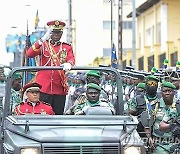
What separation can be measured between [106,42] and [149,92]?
5569cm

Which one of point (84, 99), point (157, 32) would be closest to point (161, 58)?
point (157, 32)

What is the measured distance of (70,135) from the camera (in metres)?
6.81

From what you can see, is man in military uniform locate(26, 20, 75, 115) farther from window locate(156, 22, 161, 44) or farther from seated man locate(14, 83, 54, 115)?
window locate(156, 22, 161, 44)

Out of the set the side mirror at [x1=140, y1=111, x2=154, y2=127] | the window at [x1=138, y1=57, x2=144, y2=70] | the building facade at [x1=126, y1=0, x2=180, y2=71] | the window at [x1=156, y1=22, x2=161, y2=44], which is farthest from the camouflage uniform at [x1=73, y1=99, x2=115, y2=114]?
the window at [x1=156, y1=22, x2=161, y2=44]

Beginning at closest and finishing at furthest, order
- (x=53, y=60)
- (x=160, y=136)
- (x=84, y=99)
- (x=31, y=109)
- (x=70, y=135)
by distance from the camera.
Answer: (x=70, y=135) < (x=31, y=109) < (x=160, y=136) < (x=84, y=99) < (x=53, y=60)

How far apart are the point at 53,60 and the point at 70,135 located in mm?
3354

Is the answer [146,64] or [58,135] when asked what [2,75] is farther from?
[146,64]

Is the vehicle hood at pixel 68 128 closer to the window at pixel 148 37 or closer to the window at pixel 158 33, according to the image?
the window at pixel 158 33

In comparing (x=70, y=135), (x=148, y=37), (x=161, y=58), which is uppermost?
(x=148, y=37)

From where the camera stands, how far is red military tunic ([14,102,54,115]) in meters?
8.20

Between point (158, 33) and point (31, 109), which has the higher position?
point (158, 33)

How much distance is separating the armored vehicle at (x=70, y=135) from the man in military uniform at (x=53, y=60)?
6.37 feet

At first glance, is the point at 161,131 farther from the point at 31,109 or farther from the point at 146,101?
the point at 31,109

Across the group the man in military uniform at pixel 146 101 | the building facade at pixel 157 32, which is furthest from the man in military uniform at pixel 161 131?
the building facade at pixel 157 32
